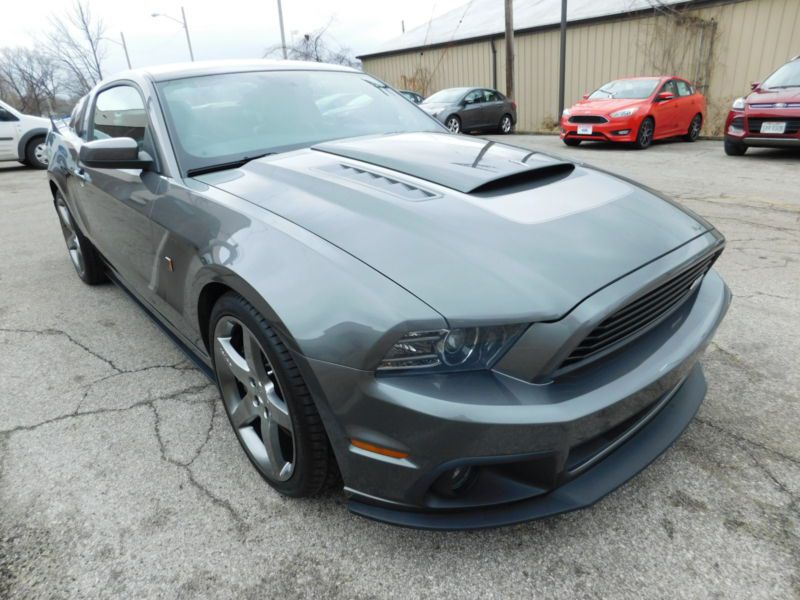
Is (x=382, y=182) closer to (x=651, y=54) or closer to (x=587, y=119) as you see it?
(x=587, y=119)

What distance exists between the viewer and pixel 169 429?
2.32 meters

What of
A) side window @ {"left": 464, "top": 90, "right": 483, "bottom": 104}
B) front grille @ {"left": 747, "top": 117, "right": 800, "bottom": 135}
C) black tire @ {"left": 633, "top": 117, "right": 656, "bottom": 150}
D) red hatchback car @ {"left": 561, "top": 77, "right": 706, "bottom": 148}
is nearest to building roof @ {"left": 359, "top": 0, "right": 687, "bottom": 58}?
side window @ {"left": 464, "top": 90, "right": 483, "bottom": 104}

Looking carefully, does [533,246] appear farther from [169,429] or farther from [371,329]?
[169,429]

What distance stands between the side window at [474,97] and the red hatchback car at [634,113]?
12.5 feet

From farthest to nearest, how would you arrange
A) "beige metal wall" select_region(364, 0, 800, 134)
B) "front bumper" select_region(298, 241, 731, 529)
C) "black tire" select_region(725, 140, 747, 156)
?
"beige metal wall" select_region(364, 0, 800, 134), "black tire" select_region(725, 140, 747, 156), "front bumper" select_region(298, 241, 731, 529)

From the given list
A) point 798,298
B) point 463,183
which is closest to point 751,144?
point 798,298

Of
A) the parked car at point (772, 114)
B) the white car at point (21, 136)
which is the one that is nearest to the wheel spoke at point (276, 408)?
the parked car at point (772, 114)

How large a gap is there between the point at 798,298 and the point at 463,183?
261 centimetres

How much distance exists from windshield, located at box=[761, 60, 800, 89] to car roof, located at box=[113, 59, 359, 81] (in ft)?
26.8

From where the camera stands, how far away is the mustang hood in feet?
4.66

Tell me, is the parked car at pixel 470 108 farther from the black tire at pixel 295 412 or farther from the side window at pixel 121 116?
the black tire at pixel 295 412

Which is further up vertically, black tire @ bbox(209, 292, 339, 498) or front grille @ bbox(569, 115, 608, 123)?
black tire @ bbox(209, 292, 339, 498)

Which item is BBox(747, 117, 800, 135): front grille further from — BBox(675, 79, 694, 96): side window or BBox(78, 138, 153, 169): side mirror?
BBox(78, 138, 153, 169): side mirror

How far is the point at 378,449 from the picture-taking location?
143 centimetres
